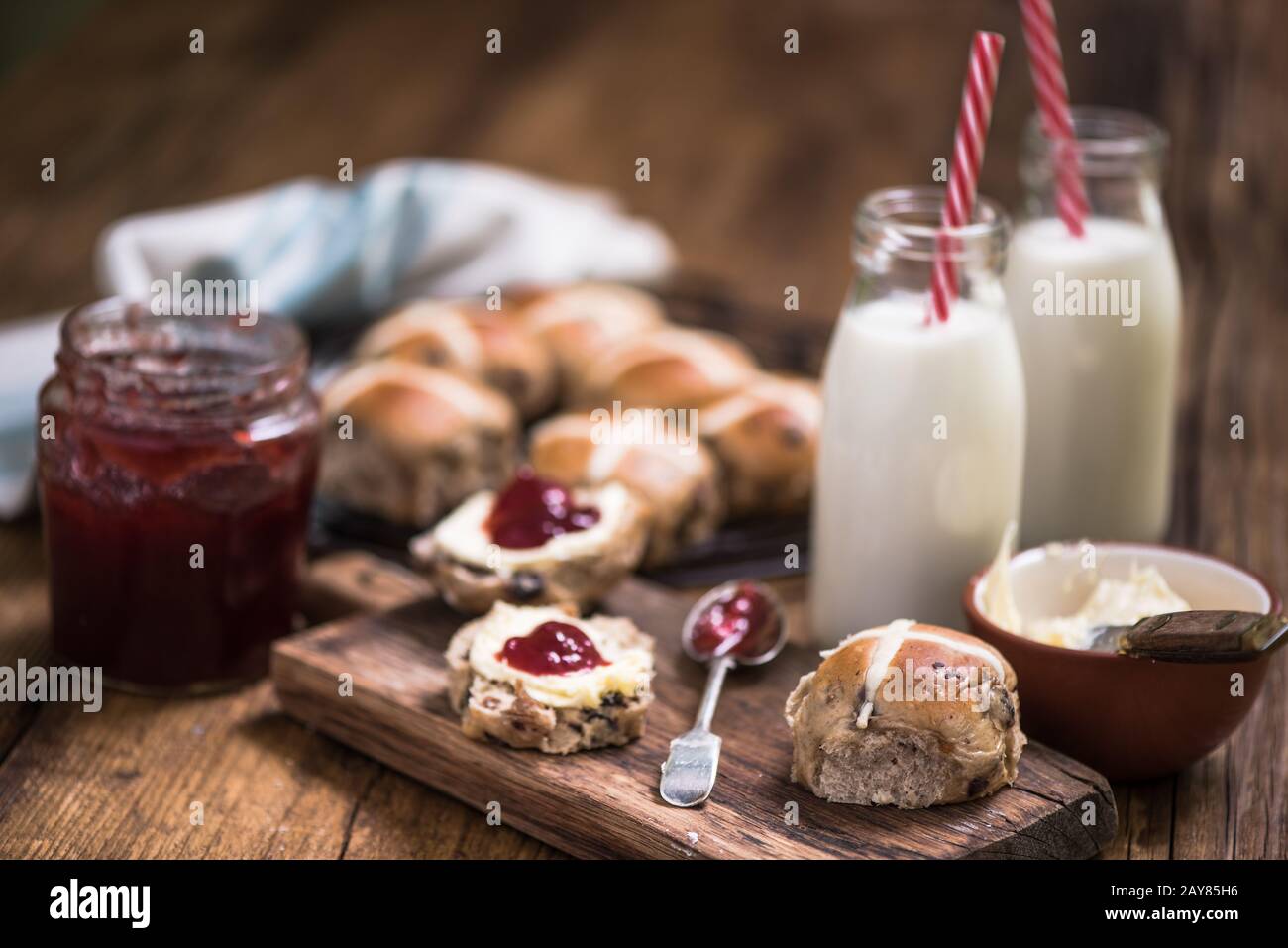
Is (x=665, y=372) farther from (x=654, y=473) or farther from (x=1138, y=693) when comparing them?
(x=1138, y=693)

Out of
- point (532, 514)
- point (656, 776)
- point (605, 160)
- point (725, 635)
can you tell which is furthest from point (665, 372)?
point (605, 160)

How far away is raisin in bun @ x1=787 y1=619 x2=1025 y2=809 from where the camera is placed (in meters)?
1.34

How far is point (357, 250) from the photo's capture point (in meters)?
2.44

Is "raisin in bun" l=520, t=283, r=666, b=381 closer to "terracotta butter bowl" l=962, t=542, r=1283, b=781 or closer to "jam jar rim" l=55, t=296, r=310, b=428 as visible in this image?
"jam jar rim" l=55, t=296, r=310, b=428

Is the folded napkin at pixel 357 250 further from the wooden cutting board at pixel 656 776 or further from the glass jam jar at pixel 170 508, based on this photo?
the wooden cutting board at pixel 656 776

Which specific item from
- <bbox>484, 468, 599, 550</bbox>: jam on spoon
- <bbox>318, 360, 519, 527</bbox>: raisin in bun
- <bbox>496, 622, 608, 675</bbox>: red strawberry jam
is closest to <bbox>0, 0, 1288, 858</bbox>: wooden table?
<bbox>496, 622, 608, 675</bbox>: red strawberry jam

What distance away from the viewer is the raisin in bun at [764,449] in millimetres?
2057

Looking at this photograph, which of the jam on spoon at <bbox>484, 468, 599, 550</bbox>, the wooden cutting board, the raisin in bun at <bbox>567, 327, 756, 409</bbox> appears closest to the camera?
the wooden cutting board

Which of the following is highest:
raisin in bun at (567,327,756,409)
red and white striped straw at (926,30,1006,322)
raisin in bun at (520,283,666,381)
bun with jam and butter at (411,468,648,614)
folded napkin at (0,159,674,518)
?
red and white striped straw at (926,30,1006,322)

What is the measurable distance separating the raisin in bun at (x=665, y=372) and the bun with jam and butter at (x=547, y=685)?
0.68 m

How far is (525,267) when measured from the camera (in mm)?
2594

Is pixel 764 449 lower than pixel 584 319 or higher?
lower

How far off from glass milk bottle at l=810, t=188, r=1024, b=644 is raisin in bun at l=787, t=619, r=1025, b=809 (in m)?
0.27

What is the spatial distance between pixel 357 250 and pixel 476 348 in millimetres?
294
